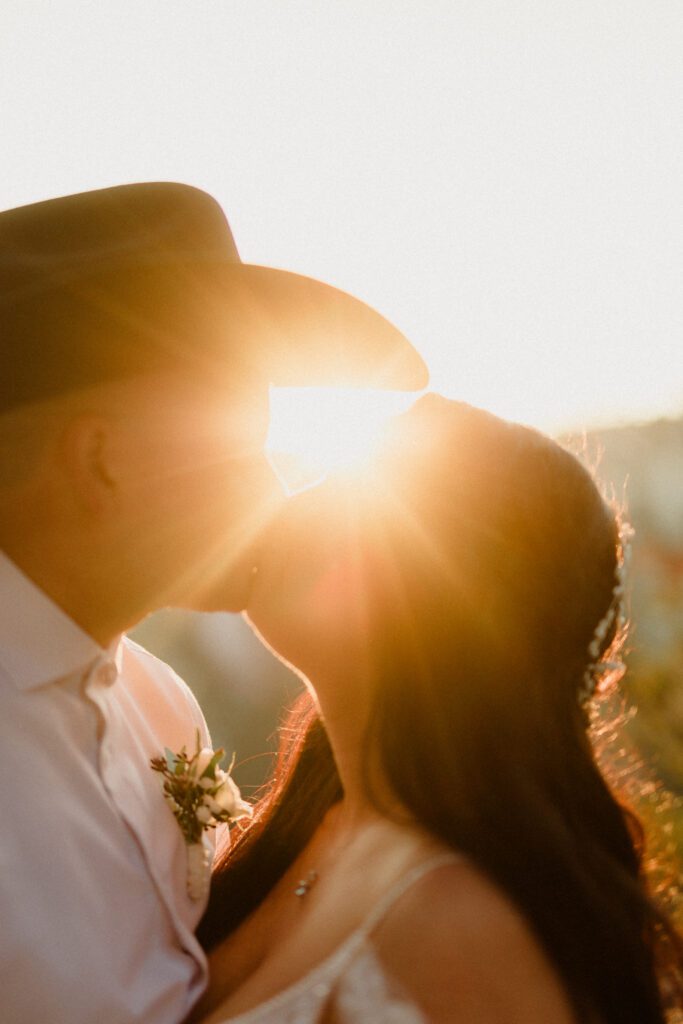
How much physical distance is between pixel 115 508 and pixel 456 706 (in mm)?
1163

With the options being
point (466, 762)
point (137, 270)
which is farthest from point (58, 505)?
point (466, 762)

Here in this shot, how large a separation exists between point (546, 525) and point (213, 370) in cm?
115

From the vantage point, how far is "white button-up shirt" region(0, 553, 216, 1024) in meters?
2.27

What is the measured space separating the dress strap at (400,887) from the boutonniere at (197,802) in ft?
2.23

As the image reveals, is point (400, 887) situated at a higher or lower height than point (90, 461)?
lower

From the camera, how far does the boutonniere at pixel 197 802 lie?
2771 millimetres

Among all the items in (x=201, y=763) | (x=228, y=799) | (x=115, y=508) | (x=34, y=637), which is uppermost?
(x=115, y=508)

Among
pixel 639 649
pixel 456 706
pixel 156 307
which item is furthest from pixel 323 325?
pixel 639 649

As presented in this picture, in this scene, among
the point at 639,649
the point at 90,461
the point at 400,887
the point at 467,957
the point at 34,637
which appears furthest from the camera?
the point at 639,649

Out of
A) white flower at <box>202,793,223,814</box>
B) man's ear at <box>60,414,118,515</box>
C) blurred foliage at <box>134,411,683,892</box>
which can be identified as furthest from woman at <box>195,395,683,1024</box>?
Answer: blurred foliage at <box>134,411,683,892</box>

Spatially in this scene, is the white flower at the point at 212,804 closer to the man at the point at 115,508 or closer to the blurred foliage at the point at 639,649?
the man at the point at 115,508

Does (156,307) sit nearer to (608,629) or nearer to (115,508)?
(115,508)

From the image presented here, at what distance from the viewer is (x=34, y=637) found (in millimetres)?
2564

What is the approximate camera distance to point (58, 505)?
105 inches
